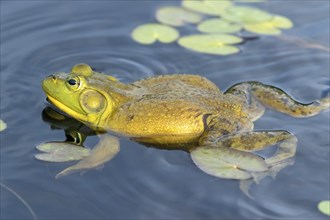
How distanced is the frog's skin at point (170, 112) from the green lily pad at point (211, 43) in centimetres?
113

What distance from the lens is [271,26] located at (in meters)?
6.85

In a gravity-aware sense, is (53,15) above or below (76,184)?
above

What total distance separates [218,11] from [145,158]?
2.66m

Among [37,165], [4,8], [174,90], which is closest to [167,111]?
[174,90]

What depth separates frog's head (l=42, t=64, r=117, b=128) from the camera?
513cm

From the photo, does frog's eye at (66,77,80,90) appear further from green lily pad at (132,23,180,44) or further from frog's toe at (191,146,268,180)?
green lily pad at (132,23,180,44)

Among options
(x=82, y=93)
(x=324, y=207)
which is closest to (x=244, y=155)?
(x=324, y=207)

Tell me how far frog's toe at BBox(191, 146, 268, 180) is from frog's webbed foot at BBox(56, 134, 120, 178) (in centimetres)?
66

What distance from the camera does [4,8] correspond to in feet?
22.9

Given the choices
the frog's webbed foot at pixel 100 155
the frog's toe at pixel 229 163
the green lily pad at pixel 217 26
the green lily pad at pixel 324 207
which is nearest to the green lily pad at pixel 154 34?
the green lily pad at pixel 217 26

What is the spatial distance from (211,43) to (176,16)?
0.65 m

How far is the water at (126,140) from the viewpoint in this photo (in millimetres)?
4492

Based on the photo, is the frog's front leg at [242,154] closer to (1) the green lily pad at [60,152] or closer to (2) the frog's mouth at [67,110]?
(1) the green lily pad at [60,152]

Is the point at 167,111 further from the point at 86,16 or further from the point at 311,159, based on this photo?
the point at 86,16
